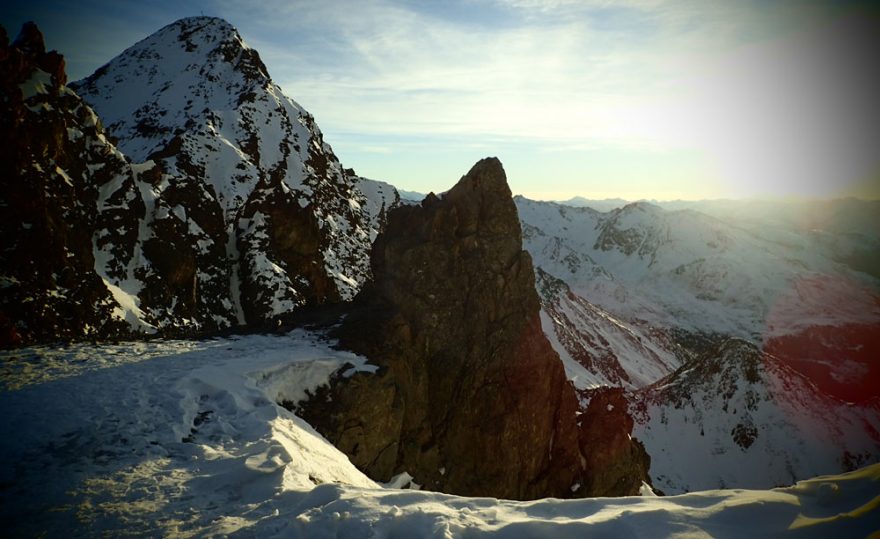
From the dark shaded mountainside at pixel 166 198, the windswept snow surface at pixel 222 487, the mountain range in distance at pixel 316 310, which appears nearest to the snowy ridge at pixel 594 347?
the mountain range in distance at pixel 316 310

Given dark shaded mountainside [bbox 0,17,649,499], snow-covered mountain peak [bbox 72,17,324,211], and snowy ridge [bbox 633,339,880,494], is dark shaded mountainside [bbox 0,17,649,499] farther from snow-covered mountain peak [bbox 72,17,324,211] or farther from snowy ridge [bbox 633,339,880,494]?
snowy ridge [bbox 633,339,880,494]

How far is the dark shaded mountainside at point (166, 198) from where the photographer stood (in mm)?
37031

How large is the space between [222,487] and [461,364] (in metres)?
15.8

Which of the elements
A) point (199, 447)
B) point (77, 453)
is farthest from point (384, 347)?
point (77, 453)

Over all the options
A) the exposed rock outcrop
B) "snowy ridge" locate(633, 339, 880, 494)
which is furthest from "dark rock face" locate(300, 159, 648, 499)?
"snowy ridge" locate(633, 339, 880, 494)

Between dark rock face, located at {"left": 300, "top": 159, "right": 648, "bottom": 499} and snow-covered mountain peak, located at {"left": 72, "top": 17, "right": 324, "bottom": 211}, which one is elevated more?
snow-covered mountain peak, located at {"left": 72, "top": 17, "right": 324, "bottom": 211}

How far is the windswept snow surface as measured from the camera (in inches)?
266

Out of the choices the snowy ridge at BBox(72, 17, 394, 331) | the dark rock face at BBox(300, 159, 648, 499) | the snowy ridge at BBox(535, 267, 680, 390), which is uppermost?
the snowy ridge at BBox(72, 17, 394, 331)

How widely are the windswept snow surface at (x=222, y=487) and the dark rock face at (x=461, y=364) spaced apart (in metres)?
5.90

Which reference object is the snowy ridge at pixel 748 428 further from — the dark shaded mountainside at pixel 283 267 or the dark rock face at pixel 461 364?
the dark rock face at pixel 461 364

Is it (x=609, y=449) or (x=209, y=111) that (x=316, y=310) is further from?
(x=209, y=111)

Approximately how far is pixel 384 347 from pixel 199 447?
11.2m

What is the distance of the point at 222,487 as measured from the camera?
9.22m

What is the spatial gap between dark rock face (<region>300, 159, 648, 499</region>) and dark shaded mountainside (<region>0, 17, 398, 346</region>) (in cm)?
879
